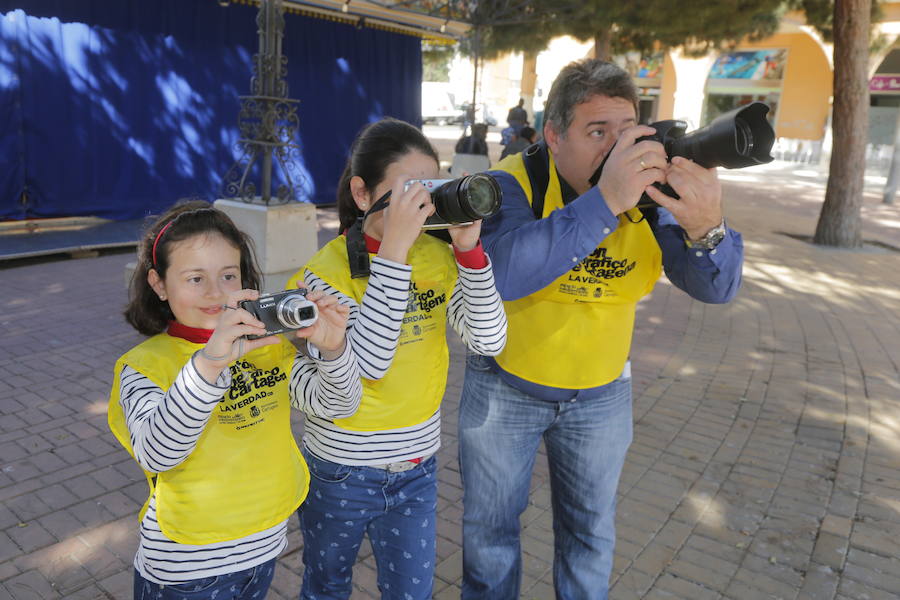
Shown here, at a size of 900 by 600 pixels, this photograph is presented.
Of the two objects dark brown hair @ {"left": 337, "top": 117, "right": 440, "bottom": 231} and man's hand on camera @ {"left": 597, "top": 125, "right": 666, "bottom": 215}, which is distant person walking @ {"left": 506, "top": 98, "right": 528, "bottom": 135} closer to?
dark brown hair @ {"left": 337, "top": 117, "right": 440, "bottom": 231}

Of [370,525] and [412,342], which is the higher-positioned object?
[412,342]

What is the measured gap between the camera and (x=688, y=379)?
15.9 feet

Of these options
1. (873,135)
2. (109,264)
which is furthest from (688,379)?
(873,135)

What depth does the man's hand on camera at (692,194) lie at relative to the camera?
155 centimetres

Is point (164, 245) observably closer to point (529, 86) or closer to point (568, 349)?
point (568, 349)

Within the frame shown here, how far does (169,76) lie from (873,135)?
2328 centimetres

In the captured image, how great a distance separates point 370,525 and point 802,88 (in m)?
28.0

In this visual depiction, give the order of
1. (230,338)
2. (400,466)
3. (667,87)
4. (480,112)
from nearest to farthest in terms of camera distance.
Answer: (230,338) → (400,466) → (667,87) → (480,112)

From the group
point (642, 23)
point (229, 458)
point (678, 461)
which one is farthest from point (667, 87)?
point (229, 458)

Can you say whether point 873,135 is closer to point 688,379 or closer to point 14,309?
point 688,379

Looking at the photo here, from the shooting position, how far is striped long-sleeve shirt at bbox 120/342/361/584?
1.33m

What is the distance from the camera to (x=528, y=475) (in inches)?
79.1

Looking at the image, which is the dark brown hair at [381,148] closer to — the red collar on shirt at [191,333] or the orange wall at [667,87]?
the red collar on shirt at [191,333]

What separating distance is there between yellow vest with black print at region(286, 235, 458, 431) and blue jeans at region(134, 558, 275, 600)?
1.32 ft
